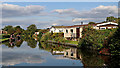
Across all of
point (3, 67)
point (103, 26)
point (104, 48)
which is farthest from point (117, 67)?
point (103, 26)

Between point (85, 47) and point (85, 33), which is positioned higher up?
point (85, 33)

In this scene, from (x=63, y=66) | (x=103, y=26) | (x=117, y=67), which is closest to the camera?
(x=117, y=67)

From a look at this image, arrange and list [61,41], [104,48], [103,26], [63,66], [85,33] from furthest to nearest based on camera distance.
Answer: [61,41], [103,26], [85,33], [104,48], [63,66]

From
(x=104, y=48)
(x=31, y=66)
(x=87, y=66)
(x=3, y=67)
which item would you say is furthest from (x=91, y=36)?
(x=3, y=67)

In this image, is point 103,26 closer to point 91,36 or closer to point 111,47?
point 91,36

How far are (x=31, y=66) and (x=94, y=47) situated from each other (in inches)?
511

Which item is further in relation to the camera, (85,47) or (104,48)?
(85,47)

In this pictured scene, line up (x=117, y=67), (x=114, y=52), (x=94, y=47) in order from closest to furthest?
(x=117, y=67)
(x=114, y=52)
(x=94, y=47)

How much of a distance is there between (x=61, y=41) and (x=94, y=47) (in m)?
15.7

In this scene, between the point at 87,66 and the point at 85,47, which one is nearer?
the point at 87,66

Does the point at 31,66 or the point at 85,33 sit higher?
the point at 85,33

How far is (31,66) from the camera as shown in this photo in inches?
599

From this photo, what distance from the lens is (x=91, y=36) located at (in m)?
25.3

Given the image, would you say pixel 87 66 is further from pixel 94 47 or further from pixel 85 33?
pixel 85 33
